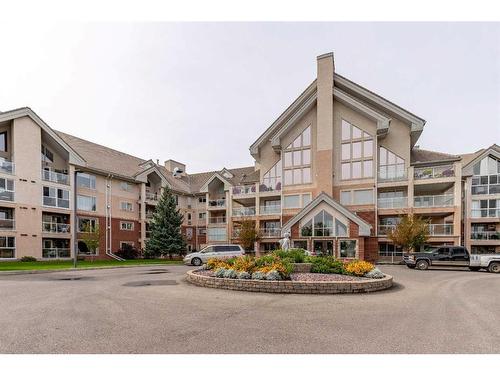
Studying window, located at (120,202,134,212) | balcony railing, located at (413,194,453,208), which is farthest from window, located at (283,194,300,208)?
window, located at (120,202,134,212)

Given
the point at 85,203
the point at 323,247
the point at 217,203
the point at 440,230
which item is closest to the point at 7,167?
the point at 85,203

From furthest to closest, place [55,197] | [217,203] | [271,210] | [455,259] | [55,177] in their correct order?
1. [217,203]
2. [271,210]
3. [55,177]
4. [55,197]
5. [455,259]

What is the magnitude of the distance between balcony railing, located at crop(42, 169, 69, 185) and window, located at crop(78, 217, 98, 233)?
14.3ft

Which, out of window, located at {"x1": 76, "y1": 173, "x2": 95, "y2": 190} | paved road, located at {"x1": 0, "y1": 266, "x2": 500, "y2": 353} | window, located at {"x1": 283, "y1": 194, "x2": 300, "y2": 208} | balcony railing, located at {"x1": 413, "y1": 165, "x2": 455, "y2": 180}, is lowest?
paved road, located at {"x1": 0, "y1": 266, "x2": 500, "y2": 353}

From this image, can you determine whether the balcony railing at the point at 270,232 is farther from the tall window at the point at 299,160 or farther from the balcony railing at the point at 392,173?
the balcony railing at the point at 392,173

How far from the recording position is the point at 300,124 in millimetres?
35688

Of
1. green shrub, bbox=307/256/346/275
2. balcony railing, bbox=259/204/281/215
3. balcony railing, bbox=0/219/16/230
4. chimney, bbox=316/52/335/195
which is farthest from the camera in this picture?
balcony railing, bbox=259/204/281/215

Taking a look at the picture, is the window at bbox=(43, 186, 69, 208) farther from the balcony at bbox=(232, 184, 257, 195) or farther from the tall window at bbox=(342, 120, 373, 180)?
the tall window at bbox=(342, 120, 373, 180)

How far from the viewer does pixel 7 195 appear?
27047 mm

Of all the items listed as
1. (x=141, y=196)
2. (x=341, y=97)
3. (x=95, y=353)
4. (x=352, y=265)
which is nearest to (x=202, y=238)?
(x=141, y=196)

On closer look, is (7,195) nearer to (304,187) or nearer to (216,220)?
(216,220)

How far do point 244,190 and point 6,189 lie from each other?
2404 cm

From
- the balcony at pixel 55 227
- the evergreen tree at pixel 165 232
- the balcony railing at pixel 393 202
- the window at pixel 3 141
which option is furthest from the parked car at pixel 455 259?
the window at pixel 3 141

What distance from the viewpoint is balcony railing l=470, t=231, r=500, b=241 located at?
3258 cm
